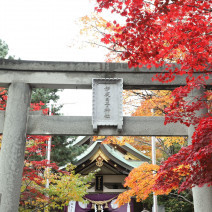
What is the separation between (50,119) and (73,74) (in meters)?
1.33

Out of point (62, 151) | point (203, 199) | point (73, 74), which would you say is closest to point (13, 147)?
point (73, 74)

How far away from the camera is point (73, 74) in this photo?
7.02m

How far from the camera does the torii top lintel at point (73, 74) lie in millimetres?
6895

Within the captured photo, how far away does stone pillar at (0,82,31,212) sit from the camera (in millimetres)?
6145

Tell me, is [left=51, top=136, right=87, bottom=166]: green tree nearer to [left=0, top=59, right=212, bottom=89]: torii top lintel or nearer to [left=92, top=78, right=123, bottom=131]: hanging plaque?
[left=0, top=59, right=212, bottom=89]: torii top lintel

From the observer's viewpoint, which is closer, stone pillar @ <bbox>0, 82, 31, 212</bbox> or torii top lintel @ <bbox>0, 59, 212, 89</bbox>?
stone pillar @ <bbox>0, 82, 31, 212</bbox>

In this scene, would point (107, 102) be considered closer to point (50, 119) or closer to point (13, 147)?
point (50, 119)

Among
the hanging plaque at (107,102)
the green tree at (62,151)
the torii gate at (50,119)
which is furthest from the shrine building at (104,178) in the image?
the hanging plaque at (107,102)

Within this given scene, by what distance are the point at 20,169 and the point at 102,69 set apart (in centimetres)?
319

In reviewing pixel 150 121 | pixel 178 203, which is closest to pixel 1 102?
pixel 150 121

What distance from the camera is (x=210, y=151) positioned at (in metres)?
4.49

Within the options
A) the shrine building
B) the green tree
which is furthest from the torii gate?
the shrine building

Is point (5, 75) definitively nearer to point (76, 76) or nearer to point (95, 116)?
point (76, 76)

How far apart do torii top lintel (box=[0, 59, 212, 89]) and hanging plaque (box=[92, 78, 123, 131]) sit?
24 centimetres
